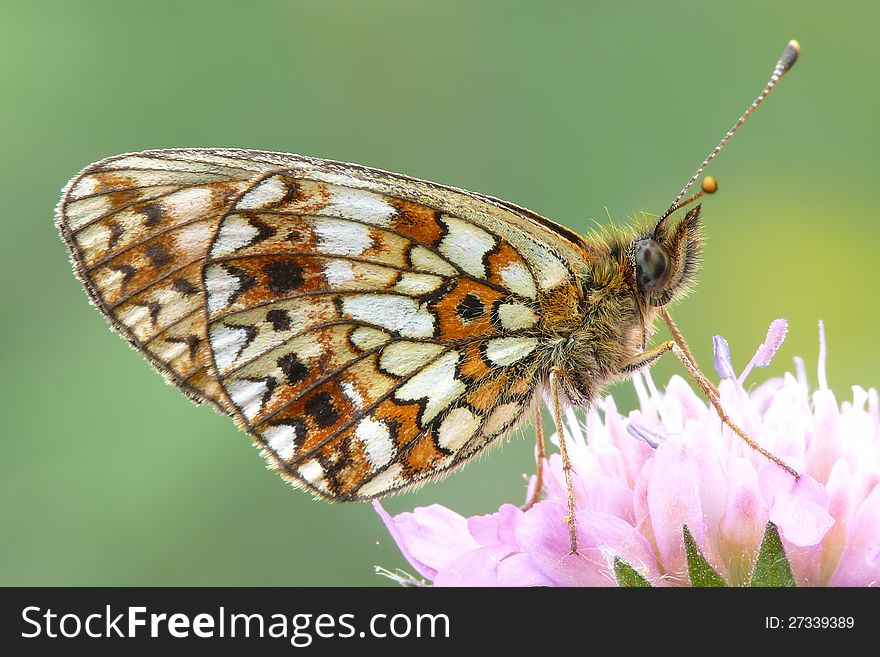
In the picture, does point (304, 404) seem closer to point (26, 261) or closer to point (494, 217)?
point (494, 217)

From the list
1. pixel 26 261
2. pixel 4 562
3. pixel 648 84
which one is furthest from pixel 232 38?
pixel 4 562

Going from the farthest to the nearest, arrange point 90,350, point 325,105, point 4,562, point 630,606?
point 325,105 → point 90,350 → point 4,562 → point 630,606

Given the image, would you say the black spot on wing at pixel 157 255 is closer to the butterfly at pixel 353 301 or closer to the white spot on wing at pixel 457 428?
the butterfly at pixel 353 301

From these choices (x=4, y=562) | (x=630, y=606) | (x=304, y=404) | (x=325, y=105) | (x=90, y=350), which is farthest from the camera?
(x=325, y=105)

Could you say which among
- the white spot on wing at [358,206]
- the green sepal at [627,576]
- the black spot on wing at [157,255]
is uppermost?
the white spot on wing at [358,206]

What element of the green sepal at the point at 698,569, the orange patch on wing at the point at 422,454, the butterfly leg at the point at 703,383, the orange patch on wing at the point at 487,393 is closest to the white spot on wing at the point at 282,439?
the orange patch on wing at the point at 422,454

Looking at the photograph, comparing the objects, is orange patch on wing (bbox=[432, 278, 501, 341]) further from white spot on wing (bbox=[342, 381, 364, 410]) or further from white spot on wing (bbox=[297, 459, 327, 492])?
white spot on wing (bbox=[297, 459, 327, 492])

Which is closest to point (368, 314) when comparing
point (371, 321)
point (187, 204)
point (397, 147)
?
point (371, 321)
